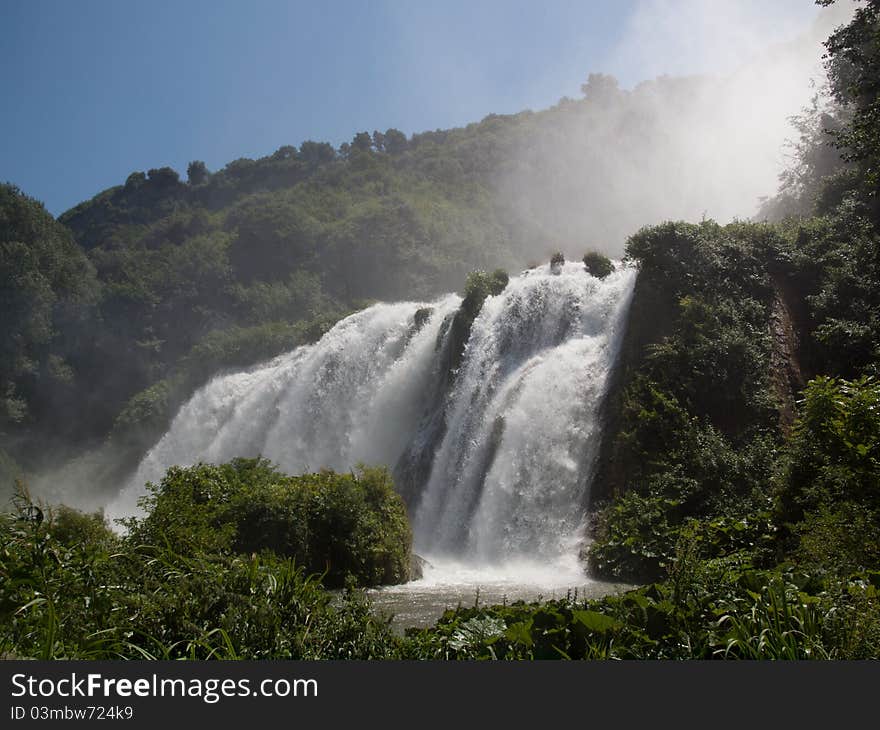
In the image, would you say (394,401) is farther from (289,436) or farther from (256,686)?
(256,686)

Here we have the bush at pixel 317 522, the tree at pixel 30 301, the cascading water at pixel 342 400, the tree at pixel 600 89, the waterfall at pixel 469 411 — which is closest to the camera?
the bush at pixel 317 522

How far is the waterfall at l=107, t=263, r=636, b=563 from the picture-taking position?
18.4 m

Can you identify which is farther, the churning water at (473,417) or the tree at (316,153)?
the tree at (316,153)

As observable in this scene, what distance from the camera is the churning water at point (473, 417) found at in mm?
17781

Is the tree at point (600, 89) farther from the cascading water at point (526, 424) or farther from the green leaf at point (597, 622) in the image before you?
the green leaf at point (597, 622)

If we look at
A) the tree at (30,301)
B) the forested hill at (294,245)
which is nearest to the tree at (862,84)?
the forested hill at (294,245)

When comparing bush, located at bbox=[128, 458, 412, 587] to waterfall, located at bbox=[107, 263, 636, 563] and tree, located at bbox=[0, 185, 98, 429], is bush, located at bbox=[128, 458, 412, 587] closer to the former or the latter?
waterfall, located at bbox=[107, 263, 636, 563]

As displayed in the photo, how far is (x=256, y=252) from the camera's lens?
7244cm

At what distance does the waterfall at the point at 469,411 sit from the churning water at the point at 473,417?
52 mm

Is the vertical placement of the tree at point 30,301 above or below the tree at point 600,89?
below

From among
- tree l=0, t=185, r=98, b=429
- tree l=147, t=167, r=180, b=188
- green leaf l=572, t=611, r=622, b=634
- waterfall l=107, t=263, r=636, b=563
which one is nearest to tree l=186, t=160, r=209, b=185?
tree l=147, t=167, r=180, b=188

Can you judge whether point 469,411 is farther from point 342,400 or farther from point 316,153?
point 316,153

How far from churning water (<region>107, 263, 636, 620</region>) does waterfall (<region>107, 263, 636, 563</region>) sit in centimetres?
5

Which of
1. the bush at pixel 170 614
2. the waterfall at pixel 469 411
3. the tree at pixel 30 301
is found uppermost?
the tree at pixel 30 301
